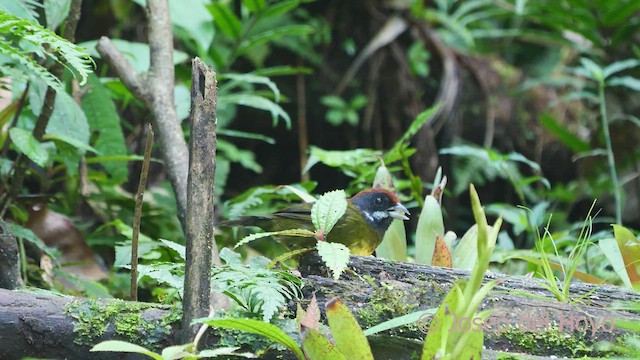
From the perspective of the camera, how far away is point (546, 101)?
7691mm

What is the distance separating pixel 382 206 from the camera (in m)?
3.60

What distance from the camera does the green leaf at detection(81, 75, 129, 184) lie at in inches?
151

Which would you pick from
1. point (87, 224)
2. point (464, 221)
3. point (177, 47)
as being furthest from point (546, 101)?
point (87, 224)

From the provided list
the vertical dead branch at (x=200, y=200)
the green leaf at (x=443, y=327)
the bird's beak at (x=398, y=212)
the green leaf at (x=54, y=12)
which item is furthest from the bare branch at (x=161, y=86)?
the green leaf at (x=443, y=327)

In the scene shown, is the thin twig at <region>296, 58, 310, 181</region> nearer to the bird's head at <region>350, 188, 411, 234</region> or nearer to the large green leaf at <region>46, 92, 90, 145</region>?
the bird's head at <region>350, 188, 411, 234</region>

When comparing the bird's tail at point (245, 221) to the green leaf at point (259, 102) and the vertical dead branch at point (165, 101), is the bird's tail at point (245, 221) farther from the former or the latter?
the green leaf at point (259, 102)

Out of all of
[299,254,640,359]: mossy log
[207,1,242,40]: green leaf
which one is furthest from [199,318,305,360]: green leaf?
[207,1,242,40]: green leaf

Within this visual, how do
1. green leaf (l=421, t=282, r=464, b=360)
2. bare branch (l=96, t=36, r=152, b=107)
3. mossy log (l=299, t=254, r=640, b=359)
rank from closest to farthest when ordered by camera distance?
green leaf (l=421, t=282, r=464, b=360), mossy log (l=299, t=254, r=640, b=359), bare branch (l=96, t=36, r=152, b=107)

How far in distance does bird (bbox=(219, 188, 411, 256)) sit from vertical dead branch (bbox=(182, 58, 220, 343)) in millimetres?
1414

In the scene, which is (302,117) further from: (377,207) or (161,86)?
(161,86)

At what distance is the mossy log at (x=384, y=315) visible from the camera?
202cm

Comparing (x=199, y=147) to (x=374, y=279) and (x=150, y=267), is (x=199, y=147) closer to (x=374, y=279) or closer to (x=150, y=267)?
(x=150, y=267)

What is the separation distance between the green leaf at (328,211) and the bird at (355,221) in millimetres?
902

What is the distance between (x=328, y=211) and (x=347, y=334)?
564 millimetres
